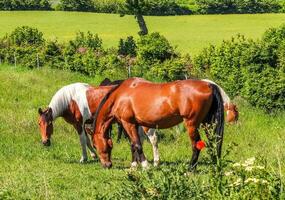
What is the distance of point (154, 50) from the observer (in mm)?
27828

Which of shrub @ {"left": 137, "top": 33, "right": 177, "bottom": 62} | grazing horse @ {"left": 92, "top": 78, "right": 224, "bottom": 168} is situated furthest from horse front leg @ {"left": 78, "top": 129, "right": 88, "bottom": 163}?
shrub @ {"left": 137, "top": 33, "right": 177, "bottom": 62}

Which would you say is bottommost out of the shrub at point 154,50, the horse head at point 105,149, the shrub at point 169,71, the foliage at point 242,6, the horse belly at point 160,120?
the foliage at point 242,6

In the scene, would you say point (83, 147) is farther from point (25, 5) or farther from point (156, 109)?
point (25, 5)

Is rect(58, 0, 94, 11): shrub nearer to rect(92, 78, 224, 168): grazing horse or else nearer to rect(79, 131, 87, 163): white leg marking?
rect(79, 131, 87, 163): white leg marking

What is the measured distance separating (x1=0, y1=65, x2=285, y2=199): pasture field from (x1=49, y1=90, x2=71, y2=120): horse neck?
3.34 feet

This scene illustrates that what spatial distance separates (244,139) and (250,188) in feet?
37.9

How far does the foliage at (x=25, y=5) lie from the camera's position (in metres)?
81.6

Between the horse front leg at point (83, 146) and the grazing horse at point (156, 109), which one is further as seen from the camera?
the horse front leg at point (83, 146)

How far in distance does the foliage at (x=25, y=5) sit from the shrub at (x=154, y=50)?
5712cm

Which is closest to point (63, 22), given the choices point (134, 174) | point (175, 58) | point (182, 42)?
point (182, 42)

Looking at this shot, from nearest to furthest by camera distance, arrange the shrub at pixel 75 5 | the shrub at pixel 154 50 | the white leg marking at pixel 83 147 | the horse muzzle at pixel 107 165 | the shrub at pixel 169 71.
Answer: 1. the horse muzzle at pixel 107 165
2. the white leg marking at pixel 83 147
3. the shrub at pixel 169 71
4. the shrub at pixel 154 50
5. the shrub at pixel 75 5

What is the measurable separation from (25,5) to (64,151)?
71.6m

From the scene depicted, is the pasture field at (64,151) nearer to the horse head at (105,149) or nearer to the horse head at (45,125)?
the horse head at (105,149)

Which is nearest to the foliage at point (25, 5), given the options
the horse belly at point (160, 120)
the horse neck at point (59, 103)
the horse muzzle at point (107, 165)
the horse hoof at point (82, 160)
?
the horse neck at point (59, 103)
